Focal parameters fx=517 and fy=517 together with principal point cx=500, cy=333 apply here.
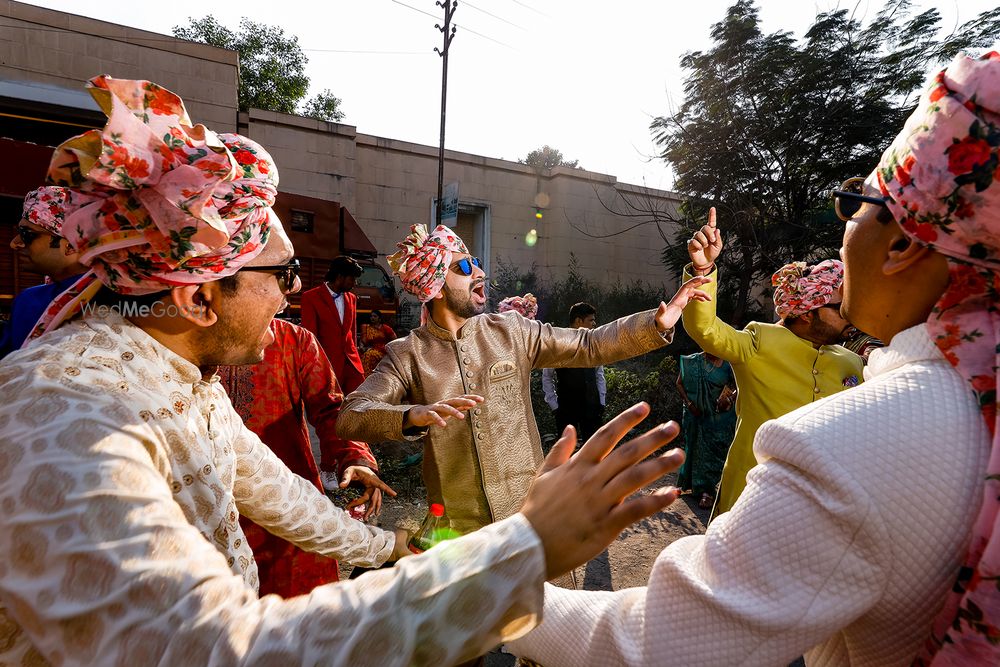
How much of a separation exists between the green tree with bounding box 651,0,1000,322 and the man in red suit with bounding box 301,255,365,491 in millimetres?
9287

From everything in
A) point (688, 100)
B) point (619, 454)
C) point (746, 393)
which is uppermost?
point (688, 100)

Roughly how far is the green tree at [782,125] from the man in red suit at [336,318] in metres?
9.29

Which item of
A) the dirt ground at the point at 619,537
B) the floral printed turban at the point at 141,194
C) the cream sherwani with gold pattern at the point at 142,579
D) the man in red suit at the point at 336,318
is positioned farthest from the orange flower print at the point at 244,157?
the man in red suit at the point at 336,318

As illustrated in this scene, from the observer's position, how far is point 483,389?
9.86ft

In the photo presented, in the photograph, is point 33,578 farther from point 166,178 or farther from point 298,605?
point 166,178

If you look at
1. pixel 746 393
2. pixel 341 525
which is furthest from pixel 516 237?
pixel 341 525

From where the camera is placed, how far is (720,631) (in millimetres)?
937

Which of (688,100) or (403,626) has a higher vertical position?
(688,100)

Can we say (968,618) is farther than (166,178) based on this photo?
No

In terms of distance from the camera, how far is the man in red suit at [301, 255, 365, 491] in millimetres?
5562

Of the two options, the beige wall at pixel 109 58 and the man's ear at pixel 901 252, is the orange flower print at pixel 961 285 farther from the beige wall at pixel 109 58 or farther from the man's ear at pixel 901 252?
the beige wall at pixel 109 58

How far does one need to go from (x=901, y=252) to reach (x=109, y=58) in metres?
19.6

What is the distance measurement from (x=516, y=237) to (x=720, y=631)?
64.4 feet

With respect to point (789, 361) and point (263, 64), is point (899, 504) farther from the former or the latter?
point (263, 64)
